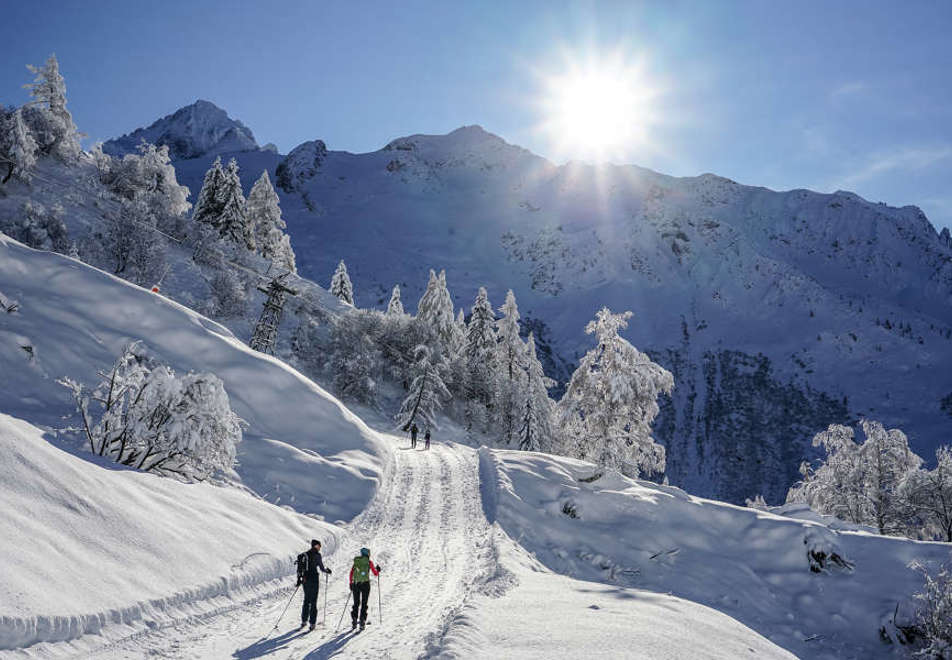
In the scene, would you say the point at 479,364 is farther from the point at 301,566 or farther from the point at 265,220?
the point at 301,566

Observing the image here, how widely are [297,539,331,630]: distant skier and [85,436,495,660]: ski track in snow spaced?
0.94ft

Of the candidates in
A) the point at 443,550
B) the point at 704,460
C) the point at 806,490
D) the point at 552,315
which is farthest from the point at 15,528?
the point at 552,315

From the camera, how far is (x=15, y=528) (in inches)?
311

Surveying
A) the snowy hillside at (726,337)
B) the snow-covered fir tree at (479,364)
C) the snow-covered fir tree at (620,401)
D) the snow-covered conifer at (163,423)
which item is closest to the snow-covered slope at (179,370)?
the snow-covered conifer at (163,423)

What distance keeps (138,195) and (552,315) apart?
131m

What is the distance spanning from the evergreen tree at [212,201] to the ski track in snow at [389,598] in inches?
1620

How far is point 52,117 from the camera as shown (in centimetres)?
4409

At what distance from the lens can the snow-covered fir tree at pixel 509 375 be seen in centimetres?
4738

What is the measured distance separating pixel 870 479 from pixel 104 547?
35.8 meters

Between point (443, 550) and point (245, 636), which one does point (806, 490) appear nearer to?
point (443, 550)

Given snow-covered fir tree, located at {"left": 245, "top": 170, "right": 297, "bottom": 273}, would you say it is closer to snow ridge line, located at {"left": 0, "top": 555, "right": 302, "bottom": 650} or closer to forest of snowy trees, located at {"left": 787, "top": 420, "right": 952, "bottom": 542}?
snow ridge line, located at {"left": 0, "top": 555, "right": 302, "bottom": 650}

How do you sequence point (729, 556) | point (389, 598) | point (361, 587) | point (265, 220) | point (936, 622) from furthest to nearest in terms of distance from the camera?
1. point (265, 220)
2. point (729, 556)
3. point (936, 622)
4. point (389, 598)
5. point (361, 587)

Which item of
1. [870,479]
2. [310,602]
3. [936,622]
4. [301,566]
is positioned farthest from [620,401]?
[870,479]

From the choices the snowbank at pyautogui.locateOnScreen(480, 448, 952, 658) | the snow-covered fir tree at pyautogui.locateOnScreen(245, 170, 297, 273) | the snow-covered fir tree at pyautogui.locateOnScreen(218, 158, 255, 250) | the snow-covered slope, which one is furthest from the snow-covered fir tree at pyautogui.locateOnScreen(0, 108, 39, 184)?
the snowbank at pyautogui.locateOnScreen(480, 448, 952, 658)
